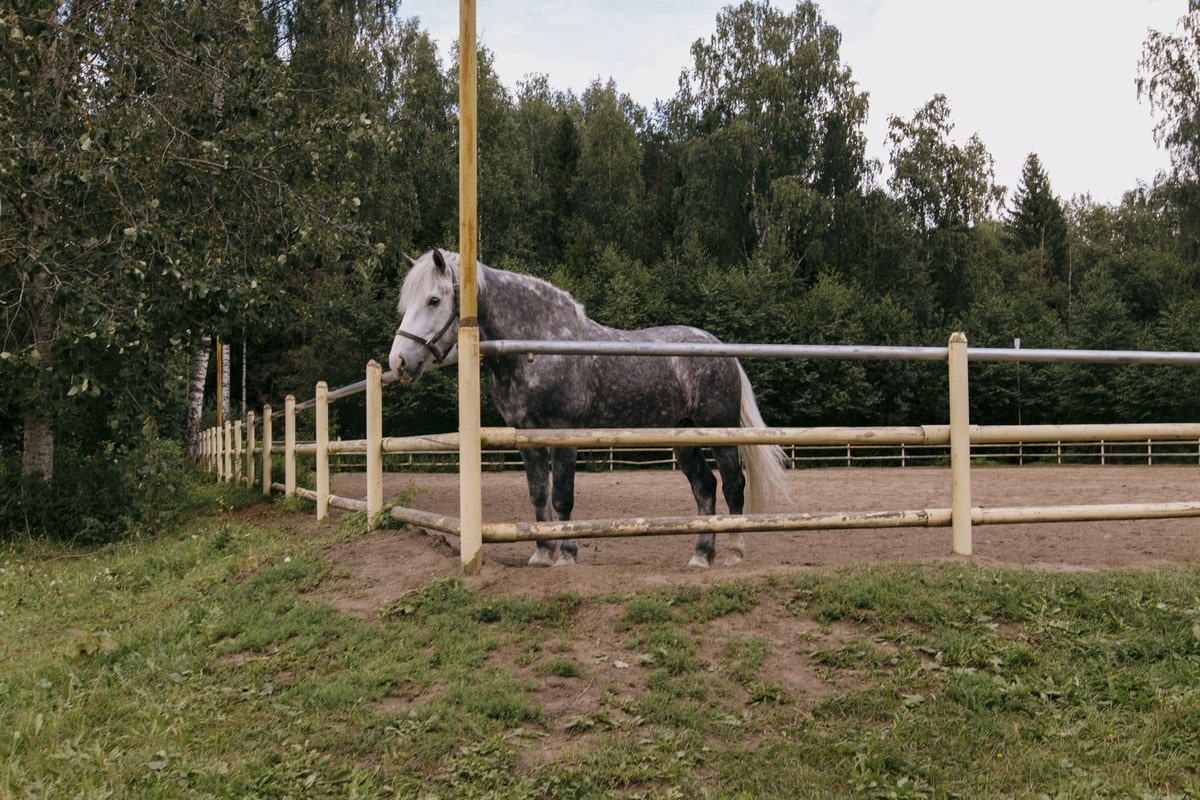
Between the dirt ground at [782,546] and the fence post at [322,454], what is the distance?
27.4 inches

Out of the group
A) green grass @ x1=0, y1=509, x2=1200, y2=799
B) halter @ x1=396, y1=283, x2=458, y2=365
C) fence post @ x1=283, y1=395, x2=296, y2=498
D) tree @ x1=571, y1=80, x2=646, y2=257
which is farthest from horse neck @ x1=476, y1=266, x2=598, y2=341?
tree @ x1=571, y1=80, x2=646, y2=257

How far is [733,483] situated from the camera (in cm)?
612

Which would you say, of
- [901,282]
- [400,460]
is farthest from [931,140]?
[400,460]

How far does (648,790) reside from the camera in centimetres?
294

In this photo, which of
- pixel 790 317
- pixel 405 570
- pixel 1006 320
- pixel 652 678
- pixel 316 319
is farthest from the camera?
pixel 1006 320

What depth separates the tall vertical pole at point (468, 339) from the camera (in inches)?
176

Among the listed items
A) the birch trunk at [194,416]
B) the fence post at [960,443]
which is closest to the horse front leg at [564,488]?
the fence post at [960,443]

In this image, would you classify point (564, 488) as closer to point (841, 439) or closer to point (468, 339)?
point (468, 339)

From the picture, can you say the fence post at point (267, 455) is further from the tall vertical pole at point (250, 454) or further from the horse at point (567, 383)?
the horse at point (567, 383)

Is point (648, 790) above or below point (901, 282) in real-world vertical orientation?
below

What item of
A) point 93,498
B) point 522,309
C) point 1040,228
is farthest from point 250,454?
point 1040,228

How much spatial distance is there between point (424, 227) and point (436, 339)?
28304mm

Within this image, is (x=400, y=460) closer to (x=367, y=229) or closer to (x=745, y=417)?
(x=367, y=229)

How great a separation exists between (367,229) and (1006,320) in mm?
30474
